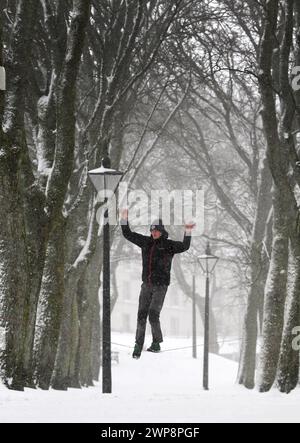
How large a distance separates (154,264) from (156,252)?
177 mm

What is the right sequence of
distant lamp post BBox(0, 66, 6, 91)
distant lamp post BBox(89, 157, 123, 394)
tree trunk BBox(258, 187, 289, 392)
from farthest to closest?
tree trunk BBox(258, 187, 289, 392) < distant lamp post BBox(89, 157, 123, 394) < distant lamp post BBox(0, 66, 6, 91)

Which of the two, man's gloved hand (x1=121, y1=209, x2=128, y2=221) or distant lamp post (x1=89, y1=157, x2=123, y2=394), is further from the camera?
distant lamp post (x1=89, y1=157, x2=123, y2=394)

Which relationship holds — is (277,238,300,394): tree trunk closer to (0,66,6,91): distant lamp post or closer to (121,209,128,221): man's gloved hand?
(121,209,128,221): man's gloved hand

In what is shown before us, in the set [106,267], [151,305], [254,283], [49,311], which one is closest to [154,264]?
[151,305]

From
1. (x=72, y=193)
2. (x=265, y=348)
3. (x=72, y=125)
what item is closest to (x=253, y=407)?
(x=265, y=348)

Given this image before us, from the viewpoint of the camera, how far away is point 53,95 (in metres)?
12.1

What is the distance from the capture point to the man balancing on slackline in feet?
31.7

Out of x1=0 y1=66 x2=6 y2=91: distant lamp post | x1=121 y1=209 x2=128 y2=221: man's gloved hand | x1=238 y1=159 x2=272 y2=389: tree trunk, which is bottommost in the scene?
x1=238 y1=159 x2=272 y2=389: tree trunk

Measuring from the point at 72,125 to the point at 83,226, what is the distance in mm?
4801

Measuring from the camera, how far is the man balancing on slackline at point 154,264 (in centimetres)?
965

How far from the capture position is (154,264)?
32.1ft

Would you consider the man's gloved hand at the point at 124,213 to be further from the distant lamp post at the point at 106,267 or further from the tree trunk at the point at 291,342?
the tree trunk at the point at 291,342

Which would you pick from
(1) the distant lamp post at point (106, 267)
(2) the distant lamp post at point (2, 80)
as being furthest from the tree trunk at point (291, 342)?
(2) the distant lamp post at point (2, 80)

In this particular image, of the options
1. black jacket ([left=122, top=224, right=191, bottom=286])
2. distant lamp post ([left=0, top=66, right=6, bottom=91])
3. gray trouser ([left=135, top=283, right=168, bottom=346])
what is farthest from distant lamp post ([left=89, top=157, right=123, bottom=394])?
distant lamp post ([left=0, top=66, right=6, bottom=91])
